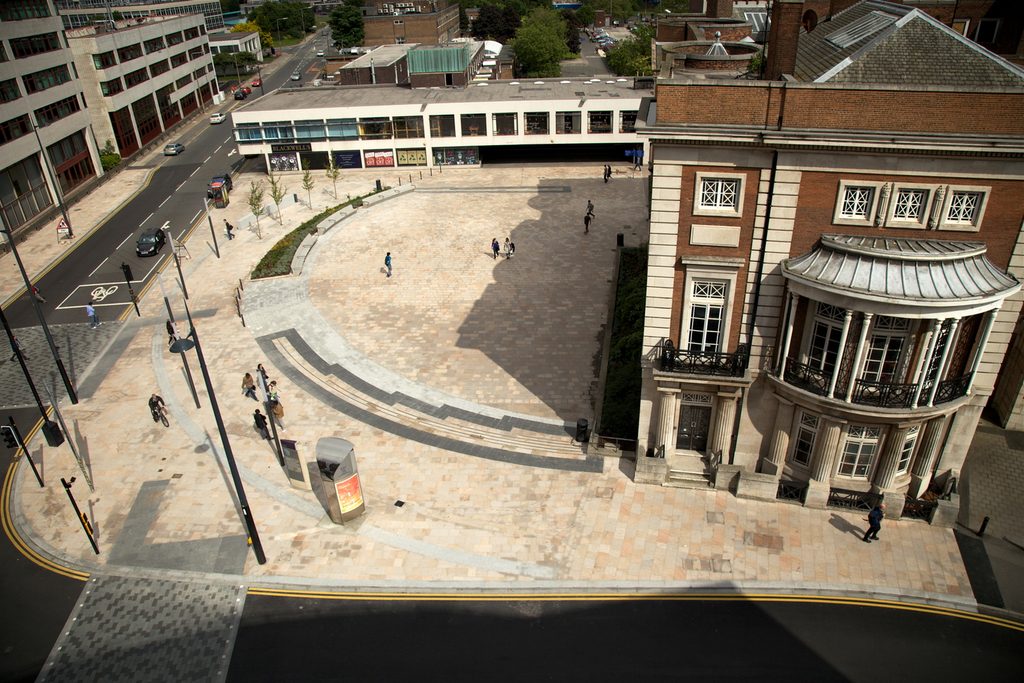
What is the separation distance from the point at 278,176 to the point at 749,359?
54051mm

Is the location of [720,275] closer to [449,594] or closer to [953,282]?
[953,282]

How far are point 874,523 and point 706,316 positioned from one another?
854 cm

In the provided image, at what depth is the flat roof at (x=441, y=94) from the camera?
214ft

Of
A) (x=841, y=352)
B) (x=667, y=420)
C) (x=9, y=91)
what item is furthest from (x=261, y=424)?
(x=9, y=91)

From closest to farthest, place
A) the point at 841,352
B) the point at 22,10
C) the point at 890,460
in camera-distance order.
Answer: the point at 841,352 < the point at 890,460 < the point at 22,10

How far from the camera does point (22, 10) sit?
183ft

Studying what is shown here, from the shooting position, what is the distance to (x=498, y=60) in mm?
96062

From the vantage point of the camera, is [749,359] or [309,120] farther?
[309,120]

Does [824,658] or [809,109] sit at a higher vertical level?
[809,109]

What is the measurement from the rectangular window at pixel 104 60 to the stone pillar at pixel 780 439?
7227 centimetres

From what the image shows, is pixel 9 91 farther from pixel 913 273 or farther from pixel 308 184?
pixel 913 273

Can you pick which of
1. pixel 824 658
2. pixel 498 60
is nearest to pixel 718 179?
pixel 824 658

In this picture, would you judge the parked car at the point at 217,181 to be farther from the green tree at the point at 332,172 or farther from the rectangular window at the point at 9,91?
the rectangular window at the point at 9,91

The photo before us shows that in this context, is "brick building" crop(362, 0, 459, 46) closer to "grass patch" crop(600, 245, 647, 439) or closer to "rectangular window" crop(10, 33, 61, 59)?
"rectangular window" crop(10, 33, 61, 59)
